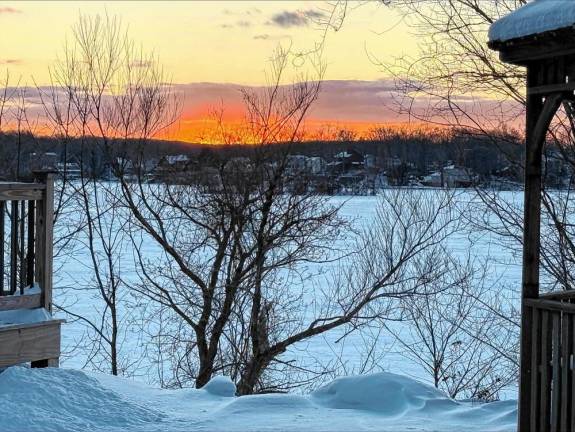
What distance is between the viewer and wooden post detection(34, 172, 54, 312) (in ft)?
23.5

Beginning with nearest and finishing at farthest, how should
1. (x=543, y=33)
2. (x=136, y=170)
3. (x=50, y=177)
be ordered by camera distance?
(x=543, y=33), (x=50, y=177), (x=136, y=170)

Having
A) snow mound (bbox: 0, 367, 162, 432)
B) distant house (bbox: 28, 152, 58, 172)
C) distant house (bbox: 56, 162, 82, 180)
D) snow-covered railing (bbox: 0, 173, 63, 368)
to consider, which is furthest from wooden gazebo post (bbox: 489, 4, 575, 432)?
distant house (bbox: 56, 162, 82, 180)

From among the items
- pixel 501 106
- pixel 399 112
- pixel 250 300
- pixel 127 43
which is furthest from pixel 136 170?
pixel 501 106

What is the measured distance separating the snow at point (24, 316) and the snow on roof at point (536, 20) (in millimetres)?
4778

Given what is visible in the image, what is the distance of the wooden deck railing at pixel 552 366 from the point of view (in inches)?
190

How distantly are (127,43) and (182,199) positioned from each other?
3625 mm

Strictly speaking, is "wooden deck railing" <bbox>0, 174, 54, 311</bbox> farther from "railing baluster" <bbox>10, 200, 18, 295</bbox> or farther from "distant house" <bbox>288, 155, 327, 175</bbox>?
"distant house" <bbox>288, 155, 327, 175</bbox>

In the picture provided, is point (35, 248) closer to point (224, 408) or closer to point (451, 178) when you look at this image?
point (224, 408)

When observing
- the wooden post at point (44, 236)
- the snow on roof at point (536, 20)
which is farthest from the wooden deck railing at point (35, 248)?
the snow on roof at point (536, 20)

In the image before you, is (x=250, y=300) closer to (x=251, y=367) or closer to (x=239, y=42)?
(x=251, y=367)

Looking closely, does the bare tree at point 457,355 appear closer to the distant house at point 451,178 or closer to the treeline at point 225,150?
the distant house at point 451,178

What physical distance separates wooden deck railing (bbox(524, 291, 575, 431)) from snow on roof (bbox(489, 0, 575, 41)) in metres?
1.82

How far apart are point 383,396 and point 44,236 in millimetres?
3707

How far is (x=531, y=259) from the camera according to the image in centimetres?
518
